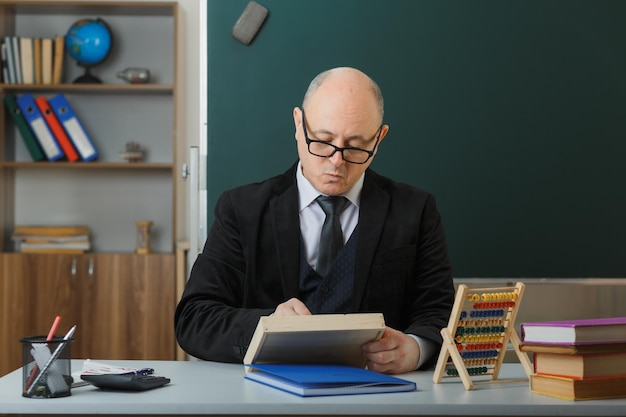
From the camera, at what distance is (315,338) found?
5.27 ft

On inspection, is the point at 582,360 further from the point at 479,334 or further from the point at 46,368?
the point at 46,368

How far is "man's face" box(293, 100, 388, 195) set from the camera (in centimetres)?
204

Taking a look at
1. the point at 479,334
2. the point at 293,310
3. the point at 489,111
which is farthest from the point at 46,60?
the point at 479,334

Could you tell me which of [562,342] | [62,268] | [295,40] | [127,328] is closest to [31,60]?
[62,268]

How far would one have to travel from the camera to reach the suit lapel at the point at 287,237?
2158 millimetres

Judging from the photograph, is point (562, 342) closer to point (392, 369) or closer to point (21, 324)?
point (392, 369)

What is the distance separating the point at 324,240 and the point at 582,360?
2.60ft

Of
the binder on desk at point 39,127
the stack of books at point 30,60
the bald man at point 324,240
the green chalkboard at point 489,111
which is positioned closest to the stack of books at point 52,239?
the binder on desk at point 39,127

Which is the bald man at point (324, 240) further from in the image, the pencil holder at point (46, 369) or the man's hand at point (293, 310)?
the pencil holder at point (46, 369)

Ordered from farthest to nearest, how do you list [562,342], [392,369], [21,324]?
[21,324] → [392,369] → [562,342]

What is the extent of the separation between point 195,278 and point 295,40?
1.19 meters

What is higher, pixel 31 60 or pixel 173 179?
pixel 31 60

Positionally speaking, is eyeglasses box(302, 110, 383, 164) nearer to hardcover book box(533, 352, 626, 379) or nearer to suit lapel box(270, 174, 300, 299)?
suit lapel box(270, 174, 300, 299)

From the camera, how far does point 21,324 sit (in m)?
4.51
